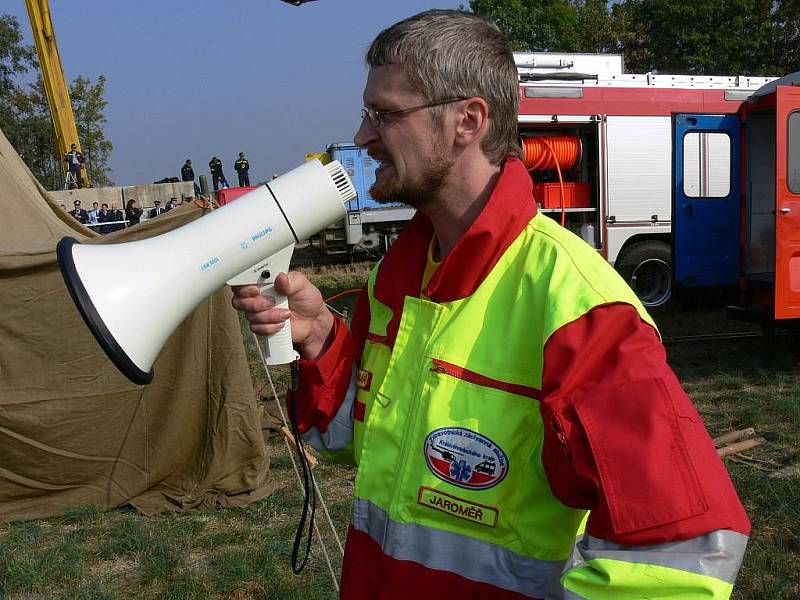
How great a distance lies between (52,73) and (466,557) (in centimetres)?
2637

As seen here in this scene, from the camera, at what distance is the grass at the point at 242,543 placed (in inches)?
143

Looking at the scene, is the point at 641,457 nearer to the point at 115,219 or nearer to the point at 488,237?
the point at 488,237

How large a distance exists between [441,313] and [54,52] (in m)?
26.1

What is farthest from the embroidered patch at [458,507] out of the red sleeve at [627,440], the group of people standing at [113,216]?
the group of people standing at [113,216]

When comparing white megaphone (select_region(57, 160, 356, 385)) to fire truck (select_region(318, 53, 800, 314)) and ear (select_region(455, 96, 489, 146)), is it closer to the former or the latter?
ear (select_region(455, 96, 489, 146))

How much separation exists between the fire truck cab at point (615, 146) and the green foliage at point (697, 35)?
66.4 ft

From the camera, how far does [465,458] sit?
124 centimetres

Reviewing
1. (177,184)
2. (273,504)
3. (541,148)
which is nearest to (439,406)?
(273,504)

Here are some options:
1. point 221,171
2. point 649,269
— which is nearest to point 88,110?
point 221,171

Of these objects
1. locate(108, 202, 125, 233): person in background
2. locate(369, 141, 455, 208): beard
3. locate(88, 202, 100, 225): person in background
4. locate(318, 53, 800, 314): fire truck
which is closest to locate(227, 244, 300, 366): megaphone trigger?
locate(369, 141, 455, 208): beard

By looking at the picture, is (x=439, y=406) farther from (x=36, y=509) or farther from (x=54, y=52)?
(x=54, y=52)

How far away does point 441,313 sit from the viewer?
1351 mm

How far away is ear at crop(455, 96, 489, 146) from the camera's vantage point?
1.40 metres

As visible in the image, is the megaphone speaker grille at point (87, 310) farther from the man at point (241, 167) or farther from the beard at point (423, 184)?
the man at point (241, 167)
